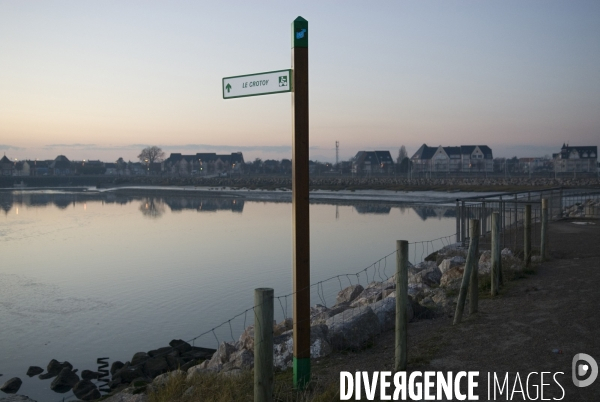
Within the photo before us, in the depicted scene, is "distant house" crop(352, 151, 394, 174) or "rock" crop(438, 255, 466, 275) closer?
"rock" crop(438, 255, 466, 275)

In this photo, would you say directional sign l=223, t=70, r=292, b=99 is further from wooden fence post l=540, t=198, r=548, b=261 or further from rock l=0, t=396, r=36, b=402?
wooden fence post l=540, t=198, r=548, b=261

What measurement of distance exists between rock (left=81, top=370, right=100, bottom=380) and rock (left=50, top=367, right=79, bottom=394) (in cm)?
12

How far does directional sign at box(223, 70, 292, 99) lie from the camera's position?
5809 mm

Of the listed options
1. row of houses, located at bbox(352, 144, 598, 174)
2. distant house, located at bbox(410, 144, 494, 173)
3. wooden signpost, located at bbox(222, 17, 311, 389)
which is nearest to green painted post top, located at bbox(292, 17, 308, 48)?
wooden signpost, located at bbox(222, 17, 311, 389)

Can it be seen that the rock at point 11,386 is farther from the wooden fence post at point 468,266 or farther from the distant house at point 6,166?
the distant house at point 6,166

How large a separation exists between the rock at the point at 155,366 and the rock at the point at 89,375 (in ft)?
2.76

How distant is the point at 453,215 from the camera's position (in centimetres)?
3972

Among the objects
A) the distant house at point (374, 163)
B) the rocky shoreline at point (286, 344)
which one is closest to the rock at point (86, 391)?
the rocky shoreline at point (286, 344)

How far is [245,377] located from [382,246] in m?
18.7

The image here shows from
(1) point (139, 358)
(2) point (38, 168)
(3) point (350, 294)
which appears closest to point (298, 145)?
(1) point (139, 358)

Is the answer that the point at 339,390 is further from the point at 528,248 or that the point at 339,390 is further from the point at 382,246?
the point at 382,246

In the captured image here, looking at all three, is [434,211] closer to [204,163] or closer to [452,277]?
[452,277]

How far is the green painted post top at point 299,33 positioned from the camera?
582 cm

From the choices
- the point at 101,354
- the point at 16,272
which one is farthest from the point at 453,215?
the point at 101,354
